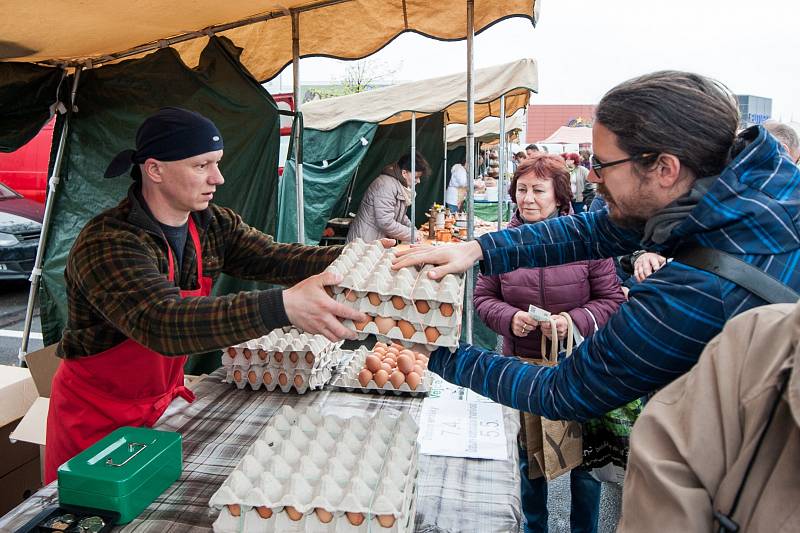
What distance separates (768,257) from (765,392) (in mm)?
617

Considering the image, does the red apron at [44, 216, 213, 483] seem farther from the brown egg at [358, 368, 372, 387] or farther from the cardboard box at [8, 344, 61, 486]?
the brown egg at [358, 368, 372, 387]

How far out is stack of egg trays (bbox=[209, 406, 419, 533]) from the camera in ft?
4.86

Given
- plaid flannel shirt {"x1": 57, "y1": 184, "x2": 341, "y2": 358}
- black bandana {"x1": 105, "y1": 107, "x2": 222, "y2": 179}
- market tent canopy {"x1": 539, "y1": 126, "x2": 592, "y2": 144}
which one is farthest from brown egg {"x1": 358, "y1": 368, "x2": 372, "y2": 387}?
market tent canopy {"x1": 539, "y1": 126, "x2": 592, "y2": 144}

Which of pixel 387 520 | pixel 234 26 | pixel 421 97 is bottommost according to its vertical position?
pixel 387 520

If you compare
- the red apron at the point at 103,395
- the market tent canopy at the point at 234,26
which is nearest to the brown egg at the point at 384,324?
the red apron at the point at 103,395

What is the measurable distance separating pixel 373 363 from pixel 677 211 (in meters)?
1.56

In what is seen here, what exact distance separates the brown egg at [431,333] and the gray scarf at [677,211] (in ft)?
2.22

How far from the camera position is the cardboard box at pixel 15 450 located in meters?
3.18

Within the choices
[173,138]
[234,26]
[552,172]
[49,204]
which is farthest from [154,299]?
[49,204]

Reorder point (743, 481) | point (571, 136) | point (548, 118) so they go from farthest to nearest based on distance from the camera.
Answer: point (548, 118) < point (571, 136) < point (743, 481)

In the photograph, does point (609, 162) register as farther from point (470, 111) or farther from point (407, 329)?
point (470, 111)

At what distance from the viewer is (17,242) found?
9172 millimetres

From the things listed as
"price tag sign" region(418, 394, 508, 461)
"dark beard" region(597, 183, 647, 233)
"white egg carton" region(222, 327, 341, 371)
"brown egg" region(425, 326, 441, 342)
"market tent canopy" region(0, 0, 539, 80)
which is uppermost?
"market tent canopy" region(0, 0, 539, 80)

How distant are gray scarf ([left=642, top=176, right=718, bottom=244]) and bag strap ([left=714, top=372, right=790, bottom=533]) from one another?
2.27ft
